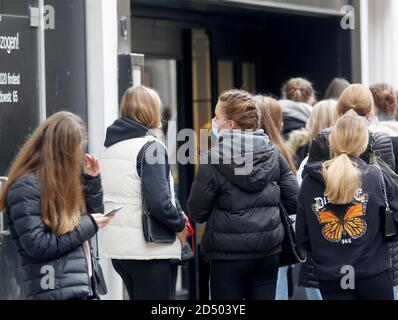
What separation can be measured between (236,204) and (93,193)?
0.92 metres

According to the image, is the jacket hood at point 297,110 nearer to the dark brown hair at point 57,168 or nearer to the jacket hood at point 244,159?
the jacket hood at point 244,159

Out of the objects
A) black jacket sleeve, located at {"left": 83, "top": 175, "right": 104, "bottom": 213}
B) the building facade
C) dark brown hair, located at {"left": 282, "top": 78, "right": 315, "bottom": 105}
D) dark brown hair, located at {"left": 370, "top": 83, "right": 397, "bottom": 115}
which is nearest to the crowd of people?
black jacket sleeve, located at {"left": 83, "top": 175, "right": 104, "bottom": 213}

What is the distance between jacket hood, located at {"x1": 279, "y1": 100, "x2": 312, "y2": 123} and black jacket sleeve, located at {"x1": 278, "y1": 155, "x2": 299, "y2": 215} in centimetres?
192

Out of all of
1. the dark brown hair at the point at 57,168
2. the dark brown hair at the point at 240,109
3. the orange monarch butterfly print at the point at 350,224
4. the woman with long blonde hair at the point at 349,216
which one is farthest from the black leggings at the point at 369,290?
the dark brown hair at the point at 57,168

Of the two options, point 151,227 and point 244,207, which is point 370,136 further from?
point 151,227

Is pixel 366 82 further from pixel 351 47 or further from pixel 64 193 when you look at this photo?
pixel 64 193

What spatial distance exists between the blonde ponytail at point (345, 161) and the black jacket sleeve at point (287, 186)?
19.0 inches

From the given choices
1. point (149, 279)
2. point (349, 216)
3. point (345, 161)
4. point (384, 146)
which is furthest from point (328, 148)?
point (149, 279)

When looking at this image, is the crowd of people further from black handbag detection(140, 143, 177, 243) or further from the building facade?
the building facade

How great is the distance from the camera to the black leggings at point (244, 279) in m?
5.34

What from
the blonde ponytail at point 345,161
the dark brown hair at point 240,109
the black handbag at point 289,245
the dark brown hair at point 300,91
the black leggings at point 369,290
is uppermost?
the dark brown hair at point 300,91

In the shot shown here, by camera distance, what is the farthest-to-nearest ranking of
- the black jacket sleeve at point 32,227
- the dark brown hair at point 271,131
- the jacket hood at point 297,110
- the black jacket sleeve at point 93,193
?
the jacket hood at point 297,110
the dark brown hair at point 271,131
the black jacket sleeve at point 93,193
the black jacket sleeve at point 32,227

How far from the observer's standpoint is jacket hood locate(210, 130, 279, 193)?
5223mm

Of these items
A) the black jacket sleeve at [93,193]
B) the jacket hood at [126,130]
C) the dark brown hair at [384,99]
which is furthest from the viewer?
the dark brown hair at [384,99]
